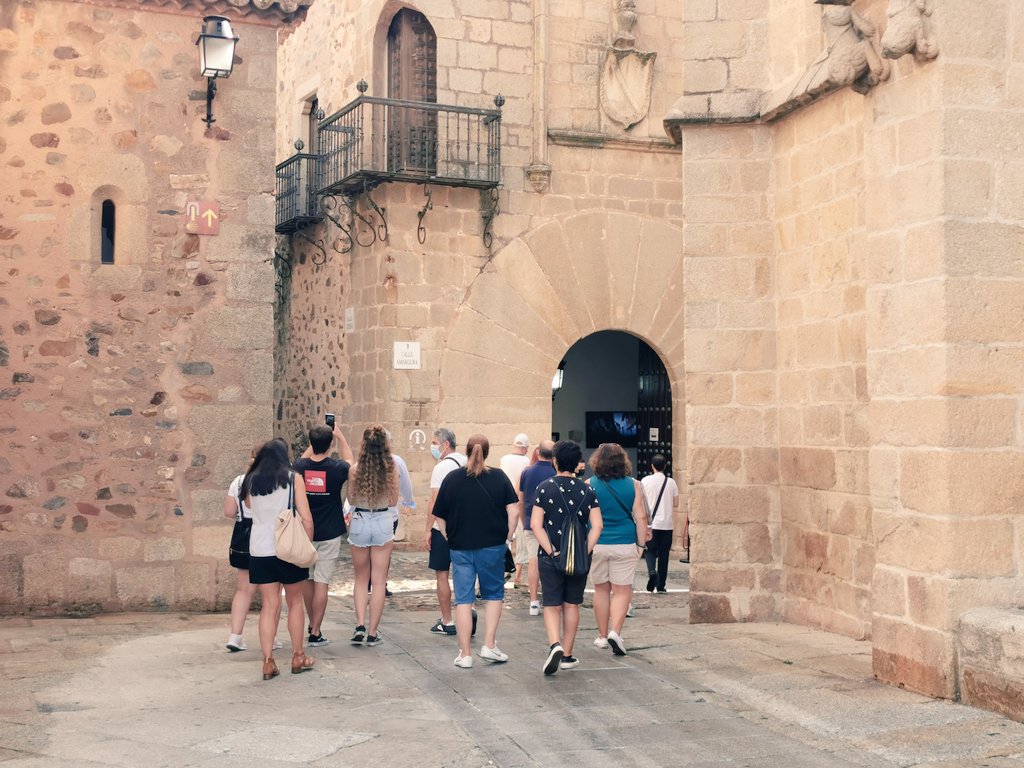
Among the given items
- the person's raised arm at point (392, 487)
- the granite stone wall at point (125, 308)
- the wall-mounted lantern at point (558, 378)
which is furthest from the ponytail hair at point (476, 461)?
the wall-mounted lantern at point (558, 378)

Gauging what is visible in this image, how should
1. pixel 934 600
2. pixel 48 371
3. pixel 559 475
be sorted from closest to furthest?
pixel 934 600 < pixel 559 475 < pixel 48 371

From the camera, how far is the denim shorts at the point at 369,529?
8891mm

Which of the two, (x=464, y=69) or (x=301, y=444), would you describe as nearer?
(x=464, y=69)

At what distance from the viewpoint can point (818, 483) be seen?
9.24 m

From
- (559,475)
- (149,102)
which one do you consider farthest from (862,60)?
Answer: (149,102)

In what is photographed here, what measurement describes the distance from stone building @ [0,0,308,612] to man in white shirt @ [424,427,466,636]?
1447 millimetres

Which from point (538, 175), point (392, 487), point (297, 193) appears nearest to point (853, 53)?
point (392, 487)

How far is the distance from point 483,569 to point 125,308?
3.68m

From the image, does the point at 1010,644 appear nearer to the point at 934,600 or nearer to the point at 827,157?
the point at 934,600

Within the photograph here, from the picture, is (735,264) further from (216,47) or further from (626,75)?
(626,75)

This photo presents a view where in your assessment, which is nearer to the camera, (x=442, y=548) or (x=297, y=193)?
(x=442, y=548)

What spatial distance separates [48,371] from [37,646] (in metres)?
2.24

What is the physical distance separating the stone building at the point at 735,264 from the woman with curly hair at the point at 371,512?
7.84 feet

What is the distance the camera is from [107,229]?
32.8 feet
